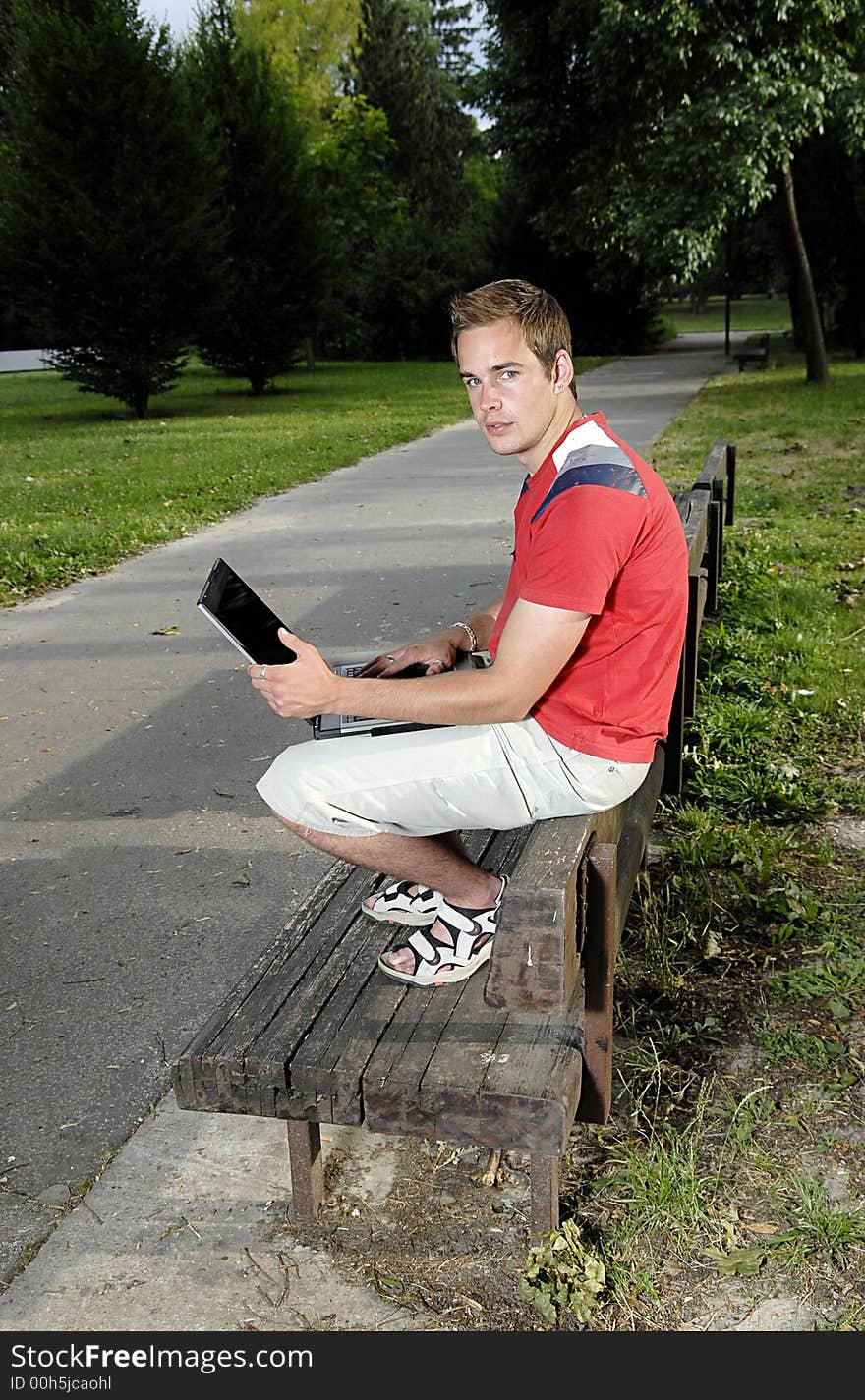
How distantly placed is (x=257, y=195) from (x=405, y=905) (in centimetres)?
2618

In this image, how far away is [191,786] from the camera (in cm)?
509

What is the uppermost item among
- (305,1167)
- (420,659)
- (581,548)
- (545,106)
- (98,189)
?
(545,106)

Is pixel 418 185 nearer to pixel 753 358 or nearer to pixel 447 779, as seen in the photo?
pixel 753 358

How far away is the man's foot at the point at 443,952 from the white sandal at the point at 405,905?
0.23 feet

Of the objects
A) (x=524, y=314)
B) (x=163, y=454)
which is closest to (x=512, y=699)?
(x=524, y=314)

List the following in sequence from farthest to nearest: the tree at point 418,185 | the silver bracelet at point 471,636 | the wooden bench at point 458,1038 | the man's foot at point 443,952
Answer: the tree at point 418,185 < the silver bracelet at point 471,636 < the man's foot at point 443,952 < the wooden bench at point 458,1038

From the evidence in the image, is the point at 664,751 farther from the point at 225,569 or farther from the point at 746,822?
the point at 225,569

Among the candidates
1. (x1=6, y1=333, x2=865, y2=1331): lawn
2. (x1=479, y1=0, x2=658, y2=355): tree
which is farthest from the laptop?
(x1=479, y1=0, x2=658, y2=355): tree

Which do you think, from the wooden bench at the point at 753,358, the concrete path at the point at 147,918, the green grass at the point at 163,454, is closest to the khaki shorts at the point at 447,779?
the concrete path at the point at 147,918

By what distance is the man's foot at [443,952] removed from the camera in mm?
2641

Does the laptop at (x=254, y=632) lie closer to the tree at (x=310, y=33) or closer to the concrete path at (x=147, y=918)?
the concrete path at (x=147, y=918)

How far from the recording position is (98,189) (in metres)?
20.4

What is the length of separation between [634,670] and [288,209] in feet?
85.6

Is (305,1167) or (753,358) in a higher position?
(753,358)
